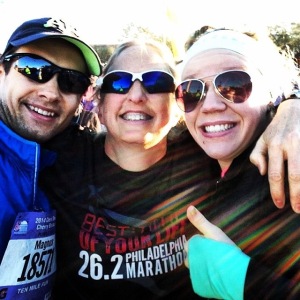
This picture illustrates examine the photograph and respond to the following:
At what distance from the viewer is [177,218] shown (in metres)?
2.25

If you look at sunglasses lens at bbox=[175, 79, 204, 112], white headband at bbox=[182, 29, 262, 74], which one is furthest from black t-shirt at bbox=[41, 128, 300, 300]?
white headband at bbox=[182, 29, 262, 74]

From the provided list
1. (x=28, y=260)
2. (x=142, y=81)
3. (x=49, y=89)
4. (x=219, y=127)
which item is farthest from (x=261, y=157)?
(x=49, y=89)

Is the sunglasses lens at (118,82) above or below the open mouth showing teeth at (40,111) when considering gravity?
above

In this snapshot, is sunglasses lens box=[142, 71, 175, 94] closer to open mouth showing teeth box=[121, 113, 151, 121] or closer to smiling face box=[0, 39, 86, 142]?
open mouth showing teeth box=[121, 113, 151, 121]

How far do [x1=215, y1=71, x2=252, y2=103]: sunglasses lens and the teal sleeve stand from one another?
69 centimetres

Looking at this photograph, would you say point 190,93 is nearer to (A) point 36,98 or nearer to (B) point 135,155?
(B) point 135,155

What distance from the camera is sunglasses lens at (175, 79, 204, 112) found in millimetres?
1914

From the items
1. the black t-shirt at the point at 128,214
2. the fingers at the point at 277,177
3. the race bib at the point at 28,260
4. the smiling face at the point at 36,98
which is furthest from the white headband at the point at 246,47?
the race bib at the point at 28,260

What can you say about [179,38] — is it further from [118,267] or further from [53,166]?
[118,267]

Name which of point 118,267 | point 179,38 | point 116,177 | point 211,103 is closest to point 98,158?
point 116,177

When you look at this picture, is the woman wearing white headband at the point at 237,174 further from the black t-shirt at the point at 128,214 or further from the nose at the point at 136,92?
the nose at the point at 136,92

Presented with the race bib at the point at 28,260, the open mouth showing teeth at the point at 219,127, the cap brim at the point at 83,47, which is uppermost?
the cap brim at the point at 83,47

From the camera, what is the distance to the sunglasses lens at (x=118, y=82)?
238 centimetres

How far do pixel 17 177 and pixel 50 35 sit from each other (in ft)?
2.85
